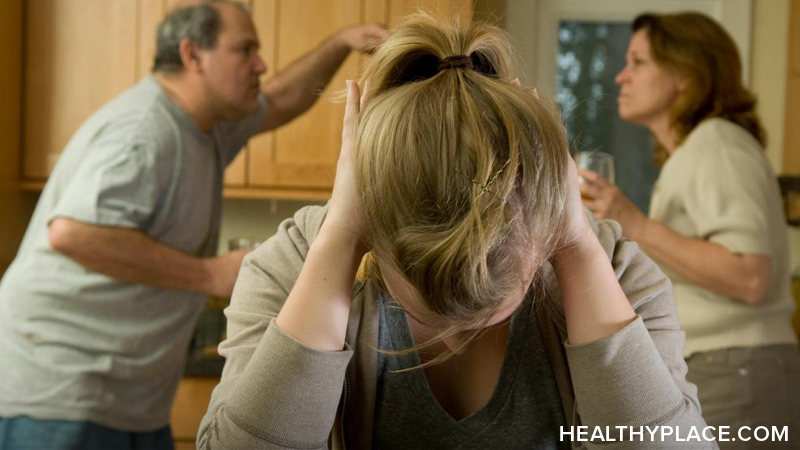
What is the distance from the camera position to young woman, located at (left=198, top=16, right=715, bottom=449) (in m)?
0.36

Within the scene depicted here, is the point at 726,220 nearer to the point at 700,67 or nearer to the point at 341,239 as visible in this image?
the point at 700,67

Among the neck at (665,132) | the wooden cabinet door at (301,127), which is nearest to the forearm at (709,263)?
the neck at (665,132)

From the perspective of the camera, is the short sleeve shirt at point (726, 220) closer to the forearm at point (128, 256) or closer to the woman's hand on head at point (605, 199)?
the woman's hand on head at point (605, 199)

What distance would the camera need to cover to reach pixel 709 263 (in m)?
0.79

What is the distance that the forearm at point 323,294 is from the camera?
0.40 m

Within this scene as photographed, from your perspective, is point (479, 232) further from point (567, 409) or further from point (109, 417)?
point (109, 417)

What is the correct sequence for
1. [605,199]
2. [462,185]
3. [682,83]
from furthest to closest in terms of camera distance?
1. [682,83]
2. [605,199]
3. [462,185]

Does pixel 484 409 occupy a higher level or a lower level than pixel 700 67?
lower

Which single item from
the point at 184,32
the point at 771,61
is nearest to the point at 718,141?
the point at 771,61

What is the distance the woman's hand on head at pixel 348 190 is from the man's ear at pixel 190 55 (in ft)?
1.91

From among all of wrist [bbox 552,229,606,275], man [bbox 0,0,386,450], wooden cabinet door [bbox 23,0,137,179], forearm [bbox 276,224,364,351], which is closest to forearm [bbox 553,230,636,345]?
wrist [bbox 552,229,606,275]

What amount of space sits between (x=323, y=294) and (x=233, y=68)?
62 cm

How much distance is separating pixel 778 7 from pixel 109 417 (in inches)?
33.4

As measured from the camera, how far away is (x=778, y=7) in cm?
99
